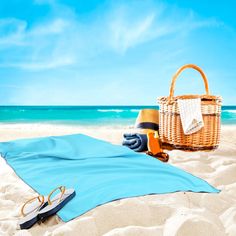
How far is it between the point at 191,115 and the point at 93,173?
3.88 ft

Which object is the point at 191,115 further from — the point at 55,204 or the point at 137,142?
the point at 55,204

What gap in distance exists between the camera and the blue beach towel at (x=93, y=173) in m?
1.31

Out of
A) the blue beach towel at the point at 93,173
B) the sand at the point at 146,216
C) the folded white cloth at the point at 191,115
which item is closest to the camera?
the sand at the point at 146,216

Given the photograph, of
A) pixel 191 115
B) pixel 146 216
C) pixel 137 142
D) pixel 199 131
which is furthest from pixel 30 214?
pixel 199 131

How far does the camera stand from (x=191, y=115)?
252 centimetres

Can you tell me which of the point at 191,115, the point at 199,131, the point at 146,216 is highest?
the point at 191,115

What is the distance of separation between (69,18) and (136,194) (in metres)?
11.1

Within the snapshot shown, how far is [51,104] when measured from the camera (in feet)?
43.8

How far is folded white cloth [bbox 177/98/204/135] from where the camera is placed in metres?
2.53

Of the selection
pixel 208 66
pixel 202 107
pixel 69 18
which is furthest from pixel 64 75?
pixel 202 107

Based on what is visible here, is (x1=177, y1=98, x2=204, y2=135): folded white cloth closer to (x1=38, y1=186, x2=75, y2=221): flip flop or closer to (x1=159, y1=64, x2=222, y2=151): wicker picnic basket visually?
(x1=159, y1=64, x2=222, y2=151): wicker picnic basket

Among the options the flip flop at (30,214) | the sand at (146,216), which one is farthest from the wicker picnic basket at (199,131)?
the flip flop at (30,214)

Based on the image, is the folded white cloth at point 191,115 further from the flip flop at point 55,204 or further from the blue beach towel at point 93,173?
the flip flop at point 55,204

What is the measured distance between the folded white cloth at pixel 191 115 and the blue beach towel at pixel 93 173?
61 centimetres
